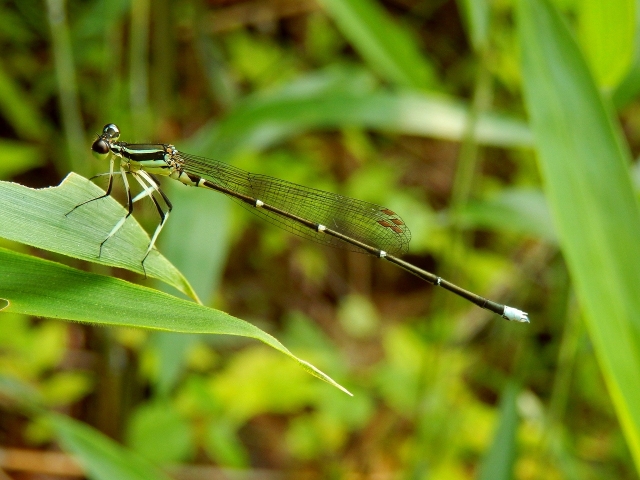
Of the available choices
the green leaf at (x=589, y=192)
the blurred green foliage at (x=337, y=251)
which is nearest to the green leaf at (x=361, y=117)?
the blurred green foliage at (x=337, y=251)

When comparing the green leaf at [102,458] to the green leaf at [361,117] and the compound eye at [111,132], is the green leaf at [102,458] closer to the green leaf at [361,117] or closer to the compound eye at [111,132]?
the compound eye at [111,132]

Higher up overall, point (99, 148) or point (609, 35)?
point (609, 35)

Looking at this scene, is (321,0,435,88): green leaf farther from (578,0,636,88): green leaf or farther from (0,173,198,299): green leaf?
(0,173,198,299): green leaf

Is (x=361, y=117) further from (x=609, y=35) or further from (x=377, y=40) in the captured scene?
(x=609, y=35)

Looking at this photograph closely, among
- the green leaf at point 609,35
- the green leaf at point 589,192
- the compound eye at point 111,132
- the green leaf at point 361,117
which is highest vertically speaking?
the green leaf at point 361,117

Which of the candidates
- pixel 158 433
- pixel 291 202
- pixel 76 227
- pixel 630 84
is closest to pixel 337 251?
pixel 158 433

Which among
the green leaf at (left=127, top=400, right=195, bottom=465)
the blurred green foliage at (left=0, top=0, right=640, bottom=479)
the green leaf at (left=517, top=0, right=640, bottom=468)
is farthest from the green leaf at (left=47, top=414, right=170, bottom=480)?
the green leaf at (left=517, top=0, right=640, bottom=468)
